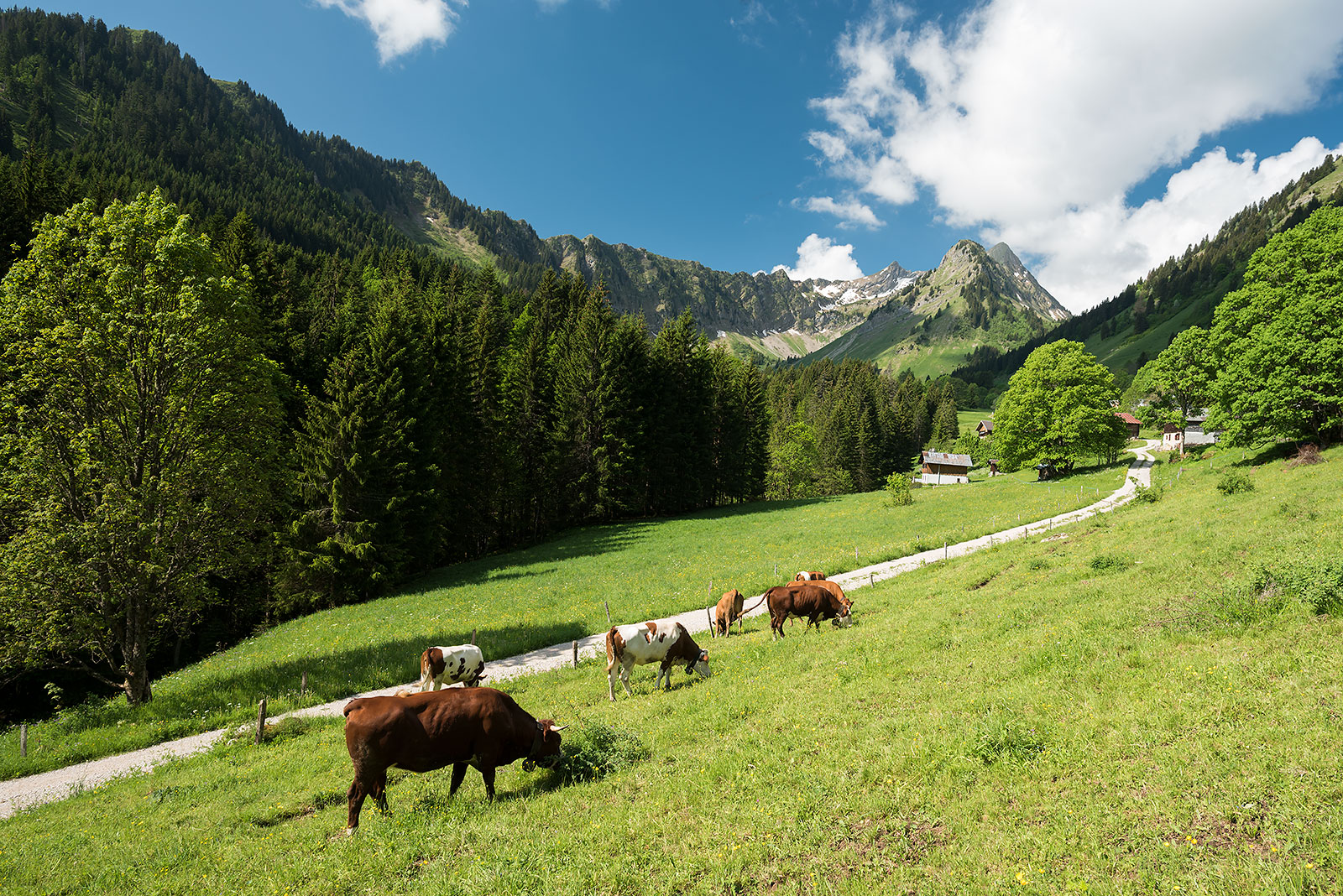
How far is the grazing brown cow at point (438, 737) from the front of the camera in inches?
303

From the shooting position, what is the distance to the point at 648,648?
13.3m

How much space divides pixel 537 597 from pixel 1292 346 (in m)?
42.1

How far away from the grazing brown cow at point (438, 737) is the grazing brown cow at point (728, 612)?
11.6 m

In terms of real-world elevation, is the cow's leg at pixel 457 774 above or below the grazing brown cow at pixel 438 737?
below

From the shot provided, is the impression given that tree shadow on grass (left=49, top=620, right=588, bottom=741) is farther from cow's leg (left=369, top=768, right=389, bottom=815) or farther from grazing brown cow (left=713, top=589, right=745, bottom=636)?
cow's leg (left=369, top=768, right=389, bottom=815)

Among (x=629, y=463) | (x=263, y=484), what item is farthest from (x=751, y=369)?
(x=263, y=484)

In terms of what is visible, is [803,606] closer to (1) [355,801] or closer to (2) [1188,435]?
(1) [355,801]

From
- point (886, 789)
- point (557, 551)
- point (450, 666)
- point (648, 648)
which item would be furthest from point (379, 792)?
point (557, 551)

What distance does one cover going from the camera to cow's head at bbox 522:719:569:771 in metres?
8.65

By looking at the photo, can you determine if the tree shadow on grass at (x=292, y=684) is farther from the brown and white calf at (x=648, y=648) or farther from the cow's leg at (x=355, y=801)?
the cow's leg at (x=355, y=801)

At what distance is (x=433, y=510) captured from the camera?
3559cm

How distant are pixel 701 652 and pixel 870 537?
26616mm

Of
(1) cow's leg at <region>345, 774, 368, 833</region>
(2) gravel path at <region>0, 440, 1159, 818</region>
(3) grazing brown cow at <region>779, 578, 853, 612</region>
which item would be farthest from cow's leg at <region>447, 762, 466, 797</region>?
(3) grazing brown cow at <region>779, 578, 853, 612</region>

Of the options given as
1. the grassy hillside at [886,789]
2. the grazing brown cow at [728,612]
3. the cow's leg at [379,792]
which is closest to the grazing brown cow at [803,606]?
the grazing brown cow at [728,612]
